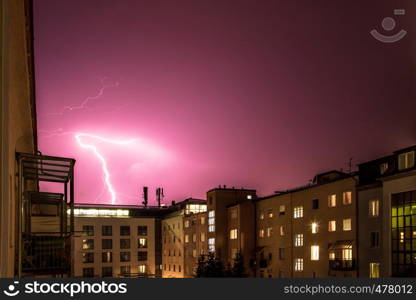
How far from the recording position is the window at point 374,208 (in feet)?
100.0

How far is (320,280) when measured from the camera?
226 inches

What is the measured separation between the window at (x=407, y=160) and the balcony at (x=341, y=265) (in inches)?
294

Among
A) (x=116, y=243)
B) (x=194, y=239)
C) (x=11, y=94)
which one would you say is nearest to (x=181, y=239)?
(x=194, y=239)

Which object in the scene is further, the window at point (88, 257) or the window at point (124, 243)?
the window at point (124, 243)

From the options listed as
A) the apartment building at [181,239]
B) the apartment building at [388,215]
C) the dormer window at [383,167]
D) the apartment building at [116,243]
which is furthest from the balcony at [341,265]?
the apartment building at [116,243]

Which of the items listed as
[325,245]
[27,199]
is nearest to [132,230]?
[325,245]

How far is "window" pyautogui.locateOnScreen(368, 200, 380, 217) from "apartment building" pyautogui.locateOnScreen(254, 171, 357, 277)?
4.61 feet

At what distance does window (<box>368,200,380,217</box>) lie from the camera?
30466 millimetres

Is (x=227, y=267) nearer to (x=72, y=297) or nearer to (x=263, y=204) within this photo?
(x=263, y=204)

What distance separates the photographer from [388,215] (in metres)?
28.8

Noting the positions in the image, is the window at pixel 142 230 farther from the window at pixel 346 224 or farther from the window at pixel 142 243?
the window at pixel 346 224

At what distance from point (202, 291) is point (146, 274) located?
63602mm

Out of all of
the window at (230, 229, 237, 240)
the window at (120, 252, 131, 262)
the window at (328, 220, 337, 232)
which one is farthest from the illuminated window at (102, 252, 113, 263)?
the window at (328, 220, 337, 232)

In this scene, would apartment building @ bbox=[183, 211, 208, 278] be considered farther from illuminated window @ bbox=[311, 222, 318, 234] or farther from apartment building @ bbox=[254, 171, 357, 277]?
illuminated window @ bbox=[311, 222, 318, 234]
